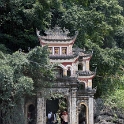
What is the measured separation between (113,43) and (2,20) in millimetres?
12993

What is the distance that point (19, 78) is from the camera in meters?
20.3

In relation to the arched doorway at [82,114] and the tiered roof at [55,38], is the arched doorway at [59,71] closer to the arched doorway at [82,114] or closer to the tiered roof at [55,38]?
the tiered roof at [55,38]

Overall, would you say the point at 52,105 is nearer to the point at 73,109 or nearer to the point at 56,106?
the point at 56,106

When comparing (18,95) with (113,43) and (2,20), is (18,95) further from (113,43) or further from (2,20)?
(113,43)

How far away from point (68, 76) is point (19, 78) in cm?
389

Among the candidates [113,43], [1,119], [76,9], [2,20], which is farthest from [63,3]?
[1,119]

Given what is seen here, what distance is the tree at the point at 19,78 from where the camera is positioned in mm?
19906

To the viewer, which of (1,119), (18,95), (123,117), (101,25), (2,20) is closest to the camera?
(18,95)

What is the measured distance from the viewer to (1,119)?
22266 millimetres

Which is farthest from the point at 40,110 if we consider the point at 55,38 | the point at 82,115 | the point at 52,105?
the point at 52,105

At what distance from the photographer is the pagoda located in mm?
22812

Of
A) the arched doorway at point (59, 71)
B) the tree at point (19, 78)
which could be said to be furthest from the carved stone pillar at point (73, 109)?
the tree at point (19, 78)

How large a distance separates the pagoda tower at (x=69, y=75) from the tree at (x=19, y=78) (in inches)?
48.5

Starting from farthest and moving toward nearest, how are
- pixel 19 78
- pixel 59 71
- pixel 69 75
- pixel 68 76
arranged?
pixel 69 75 < pixel 59 71 < pixel 68 76 < pixel 19 78
